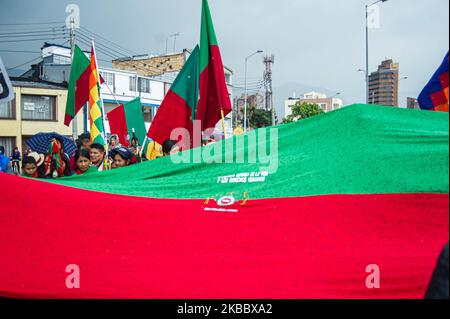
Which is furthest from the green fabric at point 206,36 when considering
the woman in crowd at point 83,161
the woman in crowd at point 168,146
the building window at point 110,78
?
the building window at point 110,78

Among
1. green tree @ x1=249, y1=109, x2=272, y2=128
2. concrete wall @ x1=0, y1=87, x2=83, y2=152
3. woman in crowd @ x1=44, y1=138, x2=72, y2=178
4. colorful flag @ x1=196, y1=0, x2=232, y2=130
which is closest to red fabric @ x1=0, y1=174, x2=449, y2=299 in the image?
woman in crowd @ x1=44, y1=138, x2=72, y2=178

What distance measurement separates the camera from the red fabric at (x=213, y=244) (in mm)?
2273

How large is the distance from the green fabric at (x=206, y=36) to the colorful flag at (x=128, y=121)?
2346 mm

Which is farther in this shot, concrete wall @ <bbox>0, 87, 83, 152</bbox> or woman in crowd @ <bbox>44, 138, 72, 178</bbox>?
concrete wall @ <bbox>0, 87, 83, 152</bbox>

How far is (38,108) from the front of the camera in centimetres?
2361

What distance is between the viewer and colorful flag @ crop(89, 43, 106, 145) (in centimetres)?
620

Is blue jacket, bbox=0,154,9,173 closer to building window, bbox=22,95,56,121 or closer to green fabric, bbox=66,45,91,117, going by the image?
green fabric, bbox=66,45,91,117

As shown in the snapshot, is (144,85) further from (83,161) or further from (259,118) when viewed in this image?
(83,161)

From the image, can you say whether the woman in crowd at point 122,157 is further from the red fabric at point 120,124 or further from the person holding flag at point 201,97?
the red fabric at point 120,124

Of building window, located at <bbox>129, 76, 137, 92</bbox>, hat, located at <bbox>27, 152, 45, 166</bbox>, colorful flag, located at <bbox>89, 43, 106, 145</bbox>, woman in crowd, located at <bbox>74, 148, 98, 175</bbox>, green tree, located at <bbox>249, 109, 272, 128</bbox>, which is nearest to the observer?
woman in crowd, located at <bbox>74, 148, 98, 175</bbox>

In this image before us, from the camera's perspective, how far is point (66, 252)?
2.67 meters

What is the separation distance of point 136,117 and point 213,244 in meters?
5.13

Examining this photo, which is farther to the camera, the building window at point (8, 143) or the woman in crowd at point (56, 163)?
the building window at point (8, 143)

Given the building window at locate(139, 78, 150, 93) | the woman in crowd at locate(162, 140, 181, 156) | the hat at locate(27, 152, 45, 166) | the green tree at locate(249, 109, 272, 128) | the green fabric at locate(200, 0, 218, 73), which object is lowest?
the hat at locate(27, 152, 45, 166)
